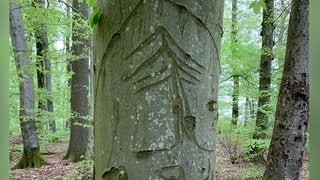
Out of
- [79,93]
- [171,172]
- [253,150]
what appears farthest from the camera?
[79,93]

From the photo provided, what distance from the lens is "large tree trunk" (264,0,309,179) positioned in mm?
3994

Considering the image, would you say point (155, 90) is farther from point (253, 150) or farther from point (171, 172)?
point (253, 150)

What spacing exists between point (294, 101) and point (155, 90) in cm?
368

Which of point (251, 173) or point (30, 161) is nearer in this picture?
point (251, 173)

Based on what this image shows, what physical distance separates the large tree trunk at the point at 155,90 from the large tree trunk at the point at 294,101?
352cm

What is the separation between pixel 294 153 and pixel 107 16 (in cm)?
380

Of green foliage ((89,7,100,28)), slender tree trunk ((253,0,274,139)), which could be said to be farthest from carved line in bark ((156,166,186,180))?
slender tree trunk ((253,0,274,139))

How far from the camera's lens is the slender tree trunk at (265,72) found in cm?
727

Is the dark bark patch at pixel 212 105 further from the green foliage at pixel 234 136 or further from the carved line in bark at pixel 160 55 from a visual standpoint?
the green foliage at pixel 234 136

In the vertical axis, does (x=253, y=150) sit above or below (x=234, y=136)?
below

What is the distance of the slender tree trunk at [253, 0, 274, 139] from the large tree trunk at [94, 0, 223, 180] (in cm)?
644

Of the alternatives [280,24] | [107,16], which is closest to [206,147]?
[107,16]

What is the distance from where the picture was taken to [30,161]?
7.84 meters

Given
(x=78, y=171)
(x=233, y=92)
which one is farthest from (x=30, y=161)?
(x=233, y=92)
